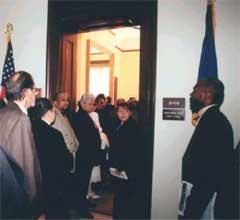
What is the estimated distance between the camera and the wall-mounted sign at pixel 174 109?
2727 mm

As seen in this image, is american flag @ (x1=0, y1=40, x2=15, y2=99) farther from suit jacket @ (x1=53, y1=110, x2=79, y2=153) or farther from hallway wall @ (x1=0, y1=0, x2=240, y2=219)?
hallway wall @ (x1=0, y1=0, x2=240, y2=219)

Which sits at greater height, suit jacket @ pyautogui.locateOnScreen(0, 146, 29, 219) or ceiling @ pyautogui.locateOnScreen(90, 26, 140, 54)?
ceiling @ pyautogui.locateOnScreen(90, 26, 140, 54)

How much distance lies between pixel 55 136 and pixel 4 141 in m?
0.51

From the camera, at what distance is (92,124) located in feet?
11.2

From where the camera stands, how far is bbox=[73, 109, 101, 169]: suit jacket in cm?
331

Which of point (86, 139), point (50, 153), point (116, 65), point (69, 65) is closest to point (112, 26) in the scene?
point (69, 65)

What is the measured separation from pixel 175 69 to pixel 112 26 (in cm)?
128

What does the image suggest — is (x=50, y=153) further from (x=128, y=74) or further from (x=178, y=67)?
(x=128, y=74)

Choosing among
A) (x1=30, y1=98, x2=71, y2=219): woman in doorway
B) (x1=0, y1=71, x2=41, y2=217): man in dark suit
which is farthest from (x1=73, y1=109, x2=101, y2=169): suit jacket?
(x1=0, y1=71, x2=41, y2=217): man in dark suit

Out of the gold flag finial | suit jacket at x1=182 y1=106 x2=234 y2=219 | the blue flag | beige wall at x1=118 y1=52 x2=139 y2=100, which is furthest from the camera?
beige wall at x1=118 y1=52 x2=139 y2=100

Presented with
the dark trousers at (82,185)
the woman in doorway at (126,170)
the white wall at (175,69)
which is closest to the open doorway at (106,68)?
the dark trousers at (82,185)

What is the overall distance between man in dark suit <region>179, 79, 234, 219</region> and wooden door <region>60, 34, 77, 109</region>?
2.42 metres

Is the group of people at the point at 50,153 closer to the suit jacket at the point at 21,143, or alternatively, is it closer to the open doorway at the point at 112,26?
the suit jacket at the point at 21,143

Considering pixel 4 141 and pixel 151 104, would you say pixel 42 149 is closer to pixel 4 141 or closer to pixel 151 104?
pixel 4 141
